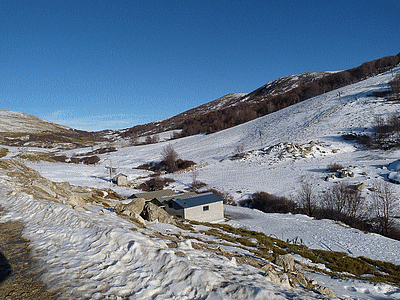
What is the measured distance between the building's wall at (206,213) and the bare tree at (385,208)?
19.3 meters

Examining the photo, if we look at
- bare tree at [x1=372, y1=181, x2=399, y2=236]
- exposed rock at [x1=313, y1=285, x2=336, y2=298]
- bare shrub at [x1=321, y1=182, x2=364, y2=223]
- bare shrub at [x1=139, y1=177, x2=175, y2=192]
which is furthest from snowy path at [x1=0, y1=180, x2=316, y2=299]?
bare shrub at [x1=139, y1=177, x2=175, y2=192]

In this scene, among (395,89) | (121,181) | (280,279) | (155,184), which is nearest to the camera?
(280,279)

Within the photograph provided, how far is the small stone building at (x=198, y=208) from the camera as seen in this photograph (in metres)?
29.7

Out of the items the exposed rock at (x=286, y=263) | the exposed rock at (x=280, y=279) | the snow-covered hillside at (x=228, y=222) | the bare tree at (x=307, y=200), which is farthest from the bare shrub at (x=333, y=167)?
the exposed rock at (x=280, y=279)

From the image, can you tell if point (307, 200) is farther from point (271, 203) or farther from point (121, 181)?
point (121, 181)

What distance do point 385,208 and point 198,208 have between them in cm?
2530

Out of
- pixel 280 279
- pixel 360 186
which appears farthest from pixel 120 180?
pixel 280 279

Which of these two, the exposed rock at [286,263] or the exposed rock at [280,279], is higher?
the exposed rock at [280,279]

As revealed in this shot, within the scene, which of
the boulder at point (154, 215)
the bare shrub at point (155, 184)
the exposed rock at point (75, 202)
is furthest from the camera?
the bare shrub at point (155, 184)

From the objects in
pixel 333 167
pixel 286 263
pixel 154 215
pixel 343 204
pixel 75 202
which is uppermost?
pixel 75 202

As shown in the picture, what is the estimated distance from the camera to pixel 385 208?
30.8 meters

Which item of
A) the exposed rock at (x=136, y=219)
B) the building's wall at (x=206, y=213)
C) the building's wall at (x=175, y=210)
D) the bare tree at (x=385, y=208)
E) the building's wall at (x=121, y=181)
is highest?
the exposed rock at (x=136, y=219)

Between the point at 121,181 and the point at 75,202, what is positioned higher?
the point at 75,202

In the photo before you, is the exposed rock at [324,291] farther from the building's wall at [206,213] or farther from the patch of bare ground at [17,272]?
the building's wall at [206,213]
